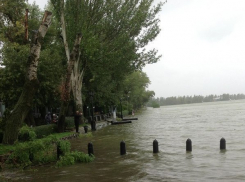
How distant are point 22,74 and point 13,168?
1520 centimetres

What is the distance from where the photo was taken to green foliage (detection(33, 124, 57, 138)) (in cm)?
1982

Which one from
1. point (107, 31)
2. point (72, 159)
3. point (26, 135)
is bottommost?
point (72, 159)

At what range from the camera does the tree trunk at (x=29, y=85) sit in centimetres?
1411

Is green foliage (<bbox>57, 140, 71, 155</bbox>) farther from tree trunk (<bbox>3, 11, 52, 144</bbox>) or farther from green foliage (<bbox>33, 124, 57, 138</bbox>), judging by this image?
green foliage (<bbox>33, 124, 57, 138</bbox>)

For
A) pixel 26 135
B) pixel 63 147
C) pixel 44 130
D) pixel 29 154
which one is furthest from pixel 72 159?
pixel 44 130

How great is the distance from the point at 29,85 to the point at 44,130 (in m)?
7.44

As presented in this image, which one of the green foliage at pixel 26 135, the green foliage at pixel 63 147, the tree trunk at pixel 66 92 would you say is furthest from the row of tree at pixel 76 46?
the green foliage at pixel 63 147

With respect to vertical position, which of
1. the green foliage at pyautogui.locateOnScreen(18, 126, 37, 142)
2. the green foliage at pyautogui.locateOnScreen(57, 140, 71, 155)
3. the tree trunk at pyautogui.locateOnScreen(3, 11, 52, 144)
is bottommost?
the green foliage at pyautogui.locateOnScreen(57, 140, 71, 155)

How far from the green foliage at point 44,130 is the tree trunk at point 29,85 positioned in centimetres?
463

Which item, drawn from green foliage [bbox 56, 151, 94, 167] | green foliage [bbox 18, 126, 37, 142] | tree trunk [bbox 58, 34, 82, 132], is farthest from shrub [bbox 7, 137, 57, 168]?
tree trunk [bbox 58, 34, 82, 132]

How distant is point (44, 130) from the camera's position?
68.8 feet

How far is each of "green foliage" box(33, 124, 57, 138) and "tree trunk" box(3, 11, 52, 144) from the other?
4.63m

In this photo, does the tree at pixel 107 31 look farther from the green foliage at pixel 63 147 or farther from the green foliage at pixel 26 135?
the green foliage at pixel 63 147

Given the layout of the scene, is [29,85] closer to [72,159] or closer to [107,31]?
[72,159]
